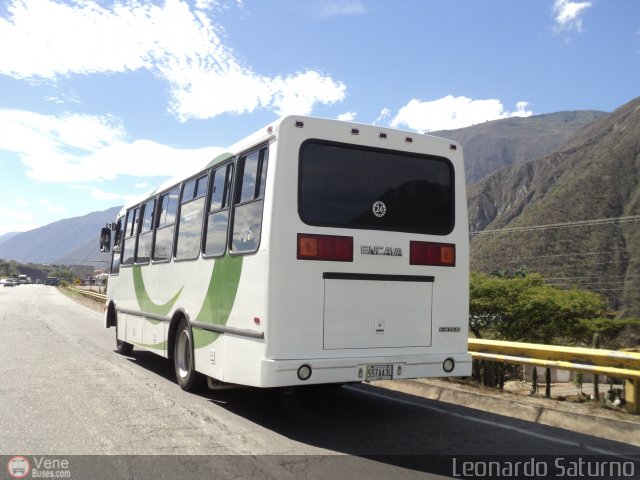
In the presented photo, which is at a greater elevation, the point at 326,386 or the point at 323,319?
the point at 323,319

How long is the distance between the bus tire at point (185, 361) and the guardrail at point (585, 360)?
13.7ft

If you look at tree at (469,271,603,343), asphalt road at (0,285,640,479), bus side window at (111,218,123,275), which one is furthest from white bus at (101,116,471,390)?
tree at (469,271,603,343)

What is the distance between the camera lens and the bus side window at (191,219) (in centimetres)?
822

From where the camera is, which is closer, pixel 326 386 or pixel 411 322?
pixel 411 322

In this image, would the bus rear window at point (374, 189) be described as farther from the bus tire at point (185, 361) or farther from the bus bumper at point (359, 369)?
the bus tire at point (185, 361)

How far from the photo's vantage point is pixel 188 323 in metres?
8.23

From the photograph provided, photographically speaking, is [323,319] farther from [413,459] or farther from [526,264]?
[526,264]

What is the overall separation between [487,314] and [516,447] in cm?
2960

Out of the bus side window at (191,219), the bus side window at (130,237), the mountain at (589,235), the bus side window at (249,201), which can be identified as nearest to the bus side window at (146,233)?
the bus side window at (130,237)

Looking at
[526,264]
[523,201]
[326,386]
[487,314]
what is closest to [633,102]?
[523,201]

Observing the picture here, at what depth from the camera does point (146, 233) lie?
1093 cm

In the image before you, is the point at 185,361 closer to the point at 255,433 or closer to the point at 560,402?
the point at 255,433

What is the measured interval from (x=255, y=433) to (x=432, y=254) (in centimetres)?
276

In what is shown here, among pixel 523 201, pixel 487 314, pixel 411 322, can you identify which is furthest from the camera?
pixel 523 201
